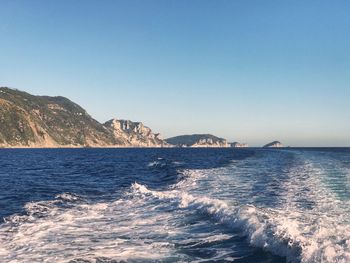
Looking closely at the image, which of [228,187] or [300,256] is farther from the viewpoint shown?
[228,187]

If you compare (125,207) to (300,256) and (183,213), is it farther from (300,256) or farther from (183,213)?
(300,256)

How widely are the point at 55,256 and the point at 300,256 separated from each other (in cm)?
846

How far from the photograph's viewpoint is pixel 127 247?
15172 millimetres

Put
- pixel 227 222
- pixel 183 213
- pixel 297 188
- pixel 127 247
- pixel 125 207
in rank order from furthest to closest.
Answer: pixel 297 188 → pixel 125 207 → pixel 183 213 → pixel 227 222 → pixel 127 247

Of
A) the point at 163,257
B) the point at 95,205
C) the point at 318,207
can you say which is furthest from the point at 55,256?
the point at 318,207

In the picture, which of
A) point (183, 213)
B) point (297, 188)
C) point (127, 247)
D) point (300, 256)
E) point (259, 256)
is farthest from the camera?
point (297, 188)

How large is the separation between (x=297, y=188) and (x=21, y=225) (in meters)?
22.7

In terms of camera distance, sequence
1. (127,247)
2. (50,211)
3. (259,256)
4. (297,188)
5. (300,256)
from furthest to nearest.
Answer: (297,188) < (50,211) < (127,247) < (259,256) < (300,256)

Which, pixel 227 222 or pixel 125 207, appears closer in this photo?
pixel 227 222

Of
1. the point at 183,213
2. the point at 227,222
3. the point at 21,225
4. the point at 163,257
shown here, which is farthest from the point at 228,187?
the point at 163,257

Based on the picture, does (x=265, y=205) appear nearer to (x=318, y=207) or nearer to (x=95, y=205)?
(x=318, y=207)

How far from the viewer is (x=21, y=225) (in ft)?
65.1

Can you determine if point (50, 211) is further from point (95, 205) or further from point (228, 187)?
point (228, 187)

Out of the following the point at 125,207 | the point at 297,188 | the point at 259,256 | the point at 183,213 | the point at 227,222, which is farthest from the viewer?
the point at 297,188
